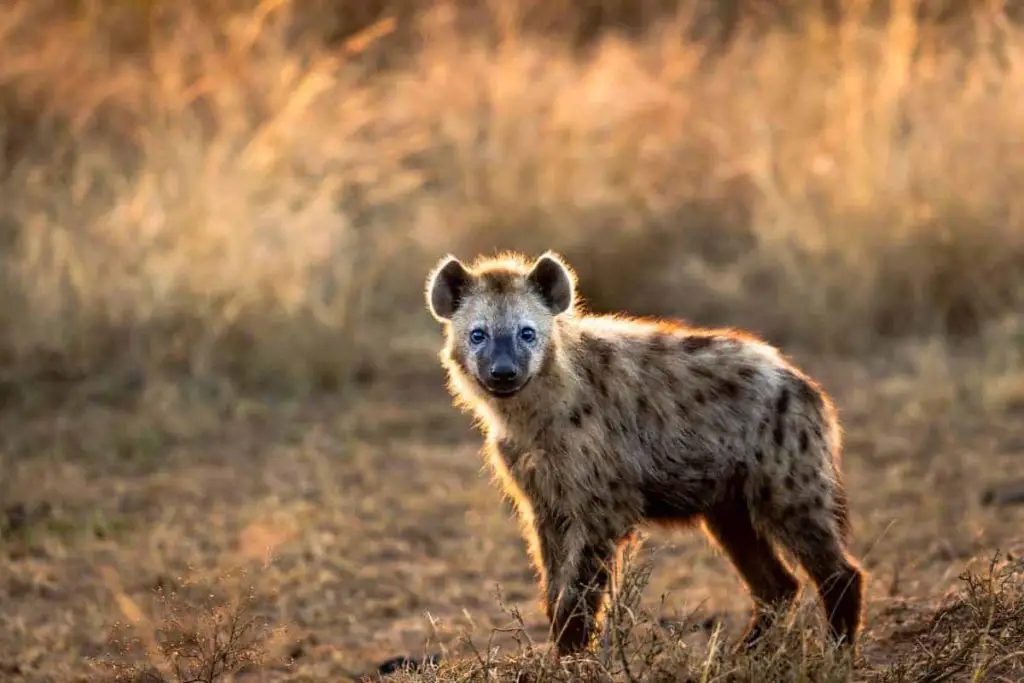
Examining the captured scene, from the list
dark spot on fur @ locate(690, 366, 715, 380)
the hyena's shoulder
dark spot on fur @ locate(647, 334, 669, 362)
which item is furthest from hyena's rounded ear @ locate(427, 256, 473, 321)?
dark spot on fur @ locate(690, 366, 715, 380)

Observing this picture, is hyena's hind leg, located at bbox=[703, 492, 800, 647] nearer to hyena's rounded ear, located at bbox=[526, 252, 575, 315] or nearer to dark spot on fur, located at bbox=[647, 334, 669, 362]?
dark spot on fur, located at bbox=[647, 334, 669, 362]

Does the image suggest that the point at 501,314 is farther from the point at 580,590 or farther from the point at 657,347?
the point at 580,590

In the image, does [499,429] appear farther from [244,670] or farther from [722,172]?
[722,172]

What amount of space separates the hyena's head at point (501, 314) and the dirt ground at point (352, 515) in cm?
62

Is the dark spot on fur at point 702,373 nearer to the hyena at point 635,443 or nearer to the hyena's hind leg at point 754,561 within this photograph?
the hyena at point 635,443

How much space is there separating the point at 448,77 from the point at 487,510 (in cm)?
437

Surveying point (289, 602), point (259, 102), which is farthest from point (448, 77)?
point (289, 602)

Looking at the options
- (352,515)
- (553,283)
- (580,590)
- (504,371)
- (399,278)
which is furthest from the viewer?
(399,278)

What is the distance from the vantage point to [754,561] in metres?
4.52

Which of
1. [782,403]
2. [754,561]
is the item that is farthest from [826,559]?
[782,403]

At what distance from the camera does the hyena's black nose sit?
13.7ft

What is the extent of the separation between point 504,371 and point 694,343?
635 millimetres

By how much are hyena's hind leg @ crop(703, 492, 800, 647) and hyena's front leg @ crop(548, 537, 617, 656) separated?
455 mm

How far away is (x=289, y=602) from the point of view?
17.7 ft
